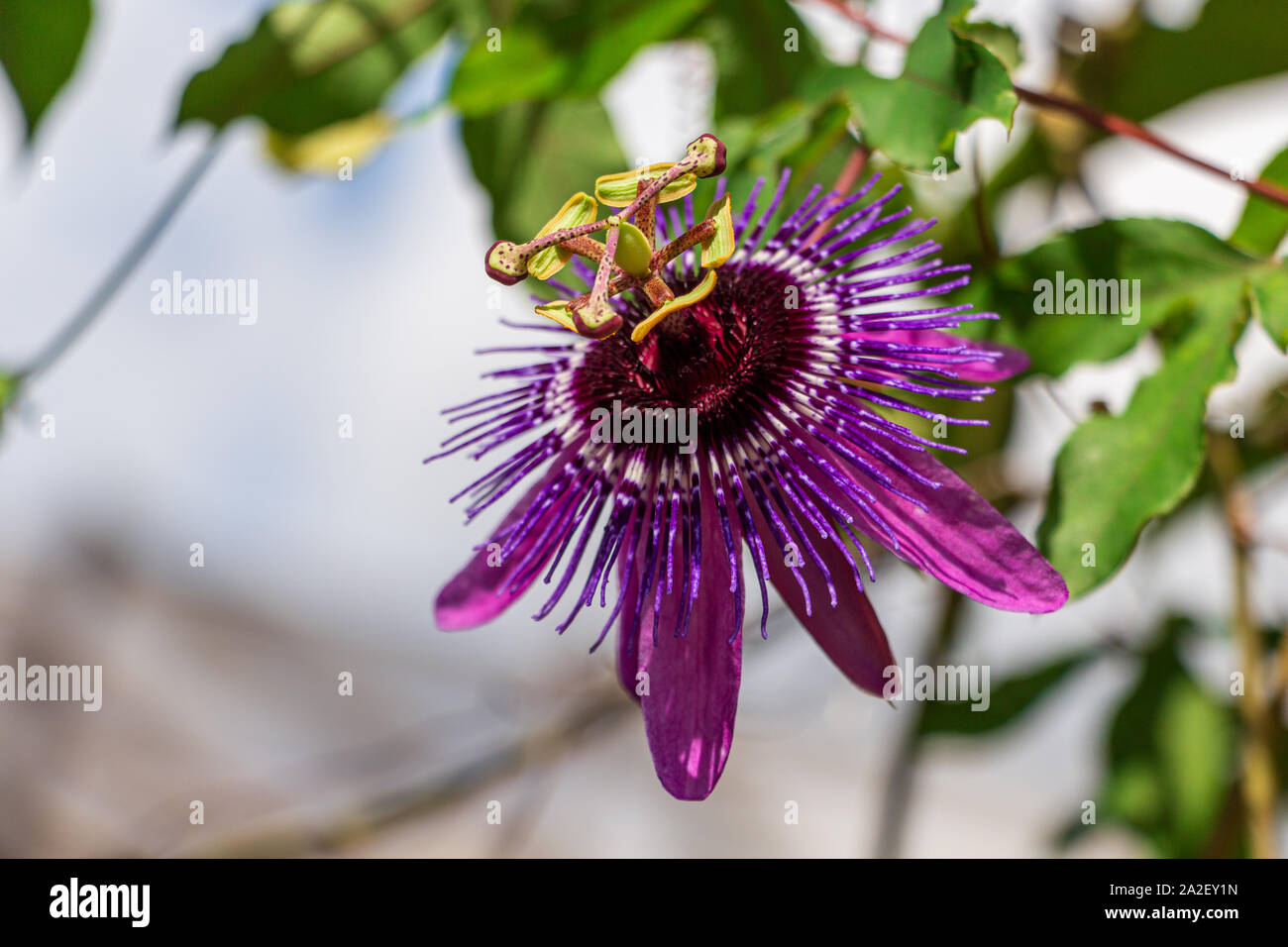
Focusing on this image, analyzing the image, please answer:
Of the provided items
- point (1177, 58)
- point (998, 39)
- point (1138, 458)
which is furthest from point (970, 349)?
point (1177, 58)

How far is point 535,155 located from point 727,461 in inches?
19.1

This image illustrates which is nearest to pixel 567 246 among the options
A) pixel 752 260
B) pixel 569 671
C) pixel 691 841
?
pixel 752 260

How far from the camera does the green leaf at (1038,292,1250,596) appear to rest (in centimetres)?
84

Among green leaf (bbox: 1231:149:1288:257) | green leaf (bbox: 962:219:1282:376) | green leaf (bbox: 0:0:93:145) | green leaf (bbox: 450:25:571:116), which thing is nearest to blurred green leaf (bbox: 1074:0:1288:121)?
green leaf (bbox: 1231:149:1288:257)

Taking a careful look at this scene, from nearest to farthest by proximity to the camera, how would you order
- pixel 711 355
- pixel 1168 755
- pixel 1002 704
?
pixel 711 355 → pixel 1168 755 → pixel 1002 704

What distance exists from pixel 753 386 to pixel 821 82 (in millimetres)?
276

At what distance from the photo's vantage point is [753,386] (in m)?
1.01

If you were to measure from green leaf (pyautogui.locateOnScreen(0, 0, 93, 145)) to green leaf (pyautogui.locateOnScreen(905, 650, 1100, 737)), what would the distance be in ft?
4.58

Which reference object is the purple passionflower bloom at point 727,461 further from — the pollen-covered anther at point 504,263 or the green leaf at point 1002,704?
the green leaf at point 1002,704

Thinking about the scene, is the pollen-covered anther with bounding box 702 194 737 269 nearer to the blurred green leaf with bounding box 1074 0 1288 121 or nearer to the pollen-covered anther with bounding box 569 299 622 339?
the pollen-covered anther with bounding box 569 299 622 339

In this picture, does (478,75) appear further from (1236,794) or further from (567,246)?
(1236,794)

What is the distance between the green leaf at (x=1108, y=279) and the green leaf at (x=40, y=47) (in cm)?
92

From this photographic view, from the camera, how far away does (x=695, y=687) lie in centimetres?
82

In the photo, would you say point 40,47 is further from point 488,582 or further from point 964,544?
point 964,544
